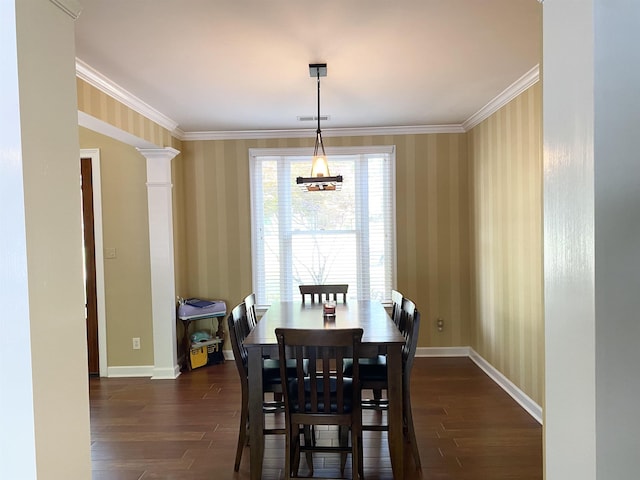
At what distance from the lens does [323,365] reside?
2.18m

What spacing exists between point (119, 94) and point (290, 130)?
1.91m

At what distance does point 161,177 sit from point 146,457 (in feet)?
8.43

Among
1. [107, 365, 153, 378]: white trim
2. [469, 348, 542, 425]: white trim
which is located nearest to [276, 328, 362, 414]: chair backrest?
[469, 348, 542, 425]: white trim

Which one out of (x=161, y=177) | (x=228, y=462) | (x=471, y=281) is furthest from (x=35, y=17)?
(x=471, y=281)

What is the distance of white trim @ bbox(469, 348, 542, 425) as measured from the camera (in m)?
3.15

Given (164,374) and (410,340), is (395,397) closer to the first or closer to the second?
(410,340)

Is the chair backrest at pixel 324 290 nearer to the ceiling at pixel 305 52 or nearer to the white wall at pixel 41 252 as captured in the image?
the ceiling at pixel 305 52

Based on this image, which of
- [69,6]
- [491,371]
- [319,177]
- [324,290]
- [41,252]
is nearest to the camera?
[41,252]

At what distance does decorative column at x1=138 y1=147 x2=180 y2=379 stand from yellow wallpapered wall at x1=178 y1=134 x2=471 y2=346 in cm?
57

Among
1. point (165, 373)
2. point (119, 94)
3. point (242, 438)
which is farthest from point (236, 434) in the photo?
point (119, 94)

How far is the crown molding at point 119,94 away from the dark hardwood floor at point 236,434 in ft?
8.31

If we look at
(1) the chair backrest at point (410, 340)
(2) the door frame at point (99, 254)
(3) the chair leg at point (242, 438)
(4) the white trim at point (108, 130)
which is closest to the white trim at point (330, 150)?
(4) the white trim at point (108, 130)

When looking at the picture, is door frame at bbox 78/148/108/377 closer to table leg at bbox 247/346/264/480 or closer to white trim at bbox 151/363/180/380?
white trim at bbox 151/363/180/380

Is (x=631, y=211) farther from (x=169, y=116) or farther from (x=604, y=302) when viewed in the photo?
(x=169, y=116)
